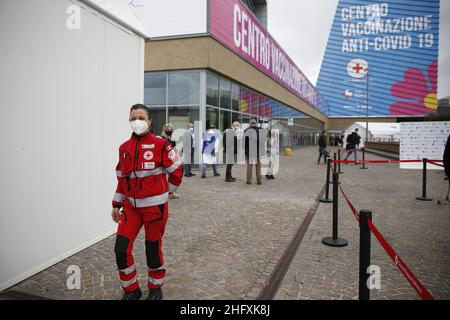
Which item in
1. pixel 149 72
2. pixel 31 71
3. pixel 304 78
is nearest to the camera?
pixel 31 71

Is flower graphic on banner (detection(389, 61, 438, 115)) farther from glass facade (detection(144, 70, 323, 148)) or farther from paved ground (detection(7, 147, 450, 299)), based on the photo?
paved ground (detection(7, 147, 450, 299))

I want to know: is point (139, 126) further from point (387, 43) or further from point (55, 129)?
point (387, 43)

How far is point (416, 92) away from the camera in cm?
7338

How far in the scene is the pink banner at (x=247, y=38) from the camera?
502 inches

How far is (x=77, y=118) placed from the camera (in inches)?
156

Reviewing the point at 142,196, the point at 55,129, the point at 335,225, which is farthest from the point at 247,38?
the point at 142,196

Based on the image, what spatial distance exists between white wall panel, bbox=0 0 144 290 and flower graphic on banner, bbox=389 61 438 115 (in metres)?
77.3

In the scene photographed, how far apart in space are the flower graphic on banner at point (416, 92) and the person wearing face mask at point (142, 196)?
78248 millimetres

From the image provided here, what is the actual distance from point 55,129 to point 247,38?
1397 cm

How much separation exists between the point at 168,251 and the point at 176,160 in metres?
1.79

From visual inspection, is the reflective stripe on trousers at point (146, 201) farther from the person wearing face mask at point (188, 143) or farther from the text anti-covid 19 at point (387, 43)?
the text anti-covid 19 at point (387, 43)

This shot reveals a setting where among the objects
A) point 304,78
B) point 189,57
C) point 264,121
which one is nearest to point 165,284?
point 189,57
